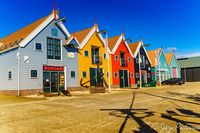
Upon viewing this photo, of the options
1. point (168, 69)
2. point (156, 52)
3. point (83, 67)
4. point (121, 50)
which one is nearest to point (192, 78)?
point (168, 69)

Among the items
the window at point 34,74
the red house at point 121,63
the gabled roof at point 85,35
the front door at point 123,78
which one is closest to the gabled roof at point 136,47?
the red house at point 121,63

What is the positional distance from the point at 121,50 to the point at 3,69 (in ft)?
67.6

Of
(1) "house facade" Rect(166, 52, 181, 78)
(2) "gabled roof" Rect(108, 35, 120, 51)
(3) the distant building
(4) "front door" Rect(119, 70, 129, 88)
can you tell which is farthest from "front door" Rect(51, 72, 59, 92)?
(3) the distant building

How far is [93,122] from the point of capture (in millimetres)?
8070

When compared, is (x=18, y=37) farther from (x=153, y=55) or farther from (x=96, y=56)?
(x=153, y=55)

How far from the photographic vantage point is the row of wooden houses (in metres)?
22.8

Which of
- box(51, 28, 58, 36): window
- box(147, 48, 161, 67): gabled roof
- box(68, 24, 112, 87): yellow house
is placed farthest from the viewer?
box(147, 48, 161, 67): gabled roof

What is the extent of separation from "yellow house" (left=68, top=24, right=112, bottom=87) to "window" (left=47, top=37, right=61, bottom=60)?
2.83m

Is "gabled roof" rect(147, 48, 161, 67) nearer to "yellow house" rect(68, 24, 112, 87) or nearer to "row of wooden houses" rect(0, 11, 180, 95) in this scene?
"row of wooden houses" rect(0, 11, 180, 95)

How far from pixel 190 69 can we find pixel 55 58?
50.6 m

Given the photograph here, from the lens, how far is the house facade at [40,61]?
22516 mm

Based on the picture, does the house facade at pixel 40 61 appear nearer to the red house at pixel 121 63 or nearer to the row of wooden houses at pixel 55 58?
the row of wooden houses at pixel 55 58

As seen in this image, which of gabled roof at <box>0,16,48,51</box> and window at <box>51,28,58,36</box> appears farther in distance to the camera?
window at <box>51,28,58,36</box>

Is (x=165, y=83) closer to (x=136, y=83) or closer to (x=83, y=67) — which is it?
(x=136, y=83)
